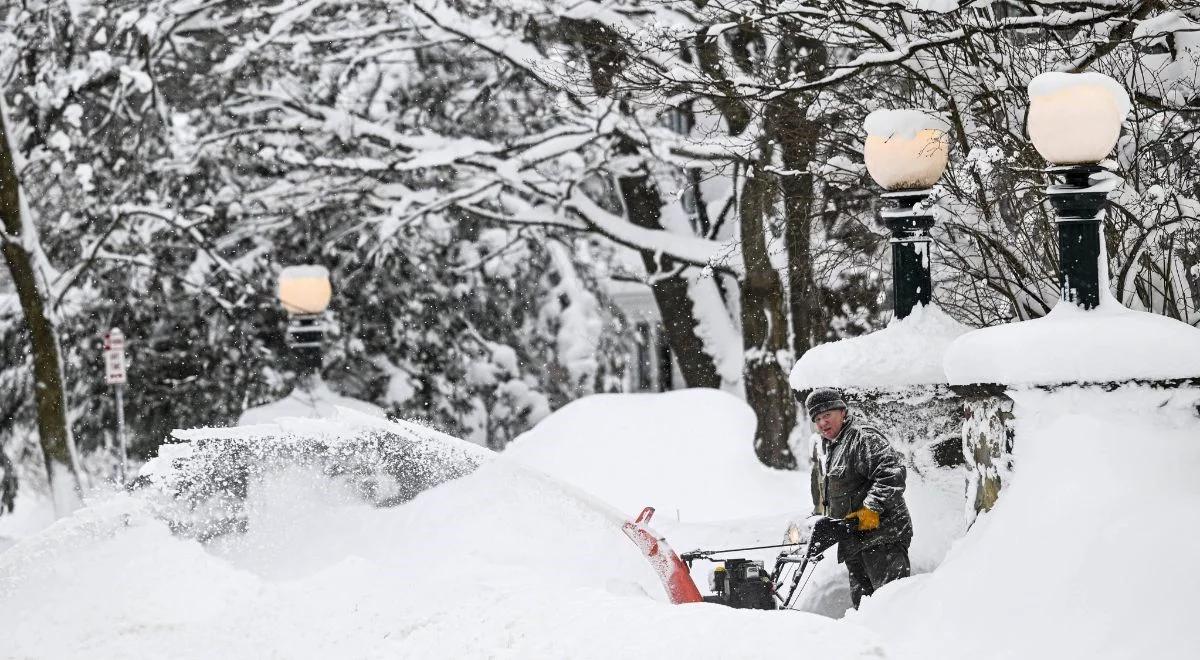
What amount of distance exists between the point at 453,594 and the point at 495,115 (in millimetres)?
16515

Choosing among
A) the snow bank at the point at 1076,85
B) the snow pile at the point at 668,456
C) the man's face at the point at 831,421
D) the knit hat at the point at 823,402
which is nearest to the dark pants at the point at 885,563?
the man's face at the point at 831,421

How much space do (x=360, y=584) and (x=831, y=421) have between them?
2317 mm

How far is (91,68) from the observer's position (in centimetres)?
1930

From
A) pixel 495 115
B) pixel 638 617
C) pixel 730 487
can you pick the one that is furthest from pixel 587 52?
pixel 638 617

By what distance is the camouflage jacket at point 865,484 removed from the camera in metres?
6.36

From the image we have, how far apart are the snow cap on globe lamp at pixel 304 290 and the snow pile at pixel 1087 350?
14.6 m

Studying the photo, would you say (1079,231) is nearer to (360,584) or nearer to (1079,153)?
(1079,153)

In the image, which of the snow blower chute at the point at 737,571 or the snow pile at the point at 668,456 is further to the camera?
the snow pile at the point at 668,456

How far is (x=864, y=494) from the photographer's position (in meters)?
6.57

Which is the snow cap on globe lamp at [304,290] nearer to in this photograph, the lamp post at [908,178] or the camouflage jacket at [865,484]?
the lamp post at [908,178]

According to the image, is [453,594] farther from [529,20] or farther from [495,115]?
[495,115]

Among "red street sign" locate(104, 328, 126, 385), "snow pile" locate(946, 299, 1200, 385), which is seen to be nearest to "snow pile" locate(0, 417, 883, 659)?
"snow pile" locate(946, 299, 1200, 385)

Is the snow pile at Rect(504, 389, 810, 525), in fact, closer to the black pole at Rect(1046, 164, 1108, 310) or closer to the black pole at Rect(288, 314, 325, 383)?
the black pole at Rect(1046, 164, 1108, 310)

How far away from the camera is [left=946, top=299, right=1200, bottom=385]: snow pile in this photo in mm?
5000
